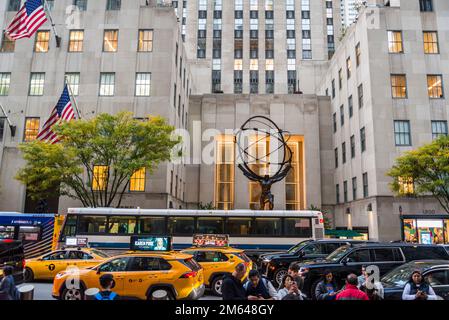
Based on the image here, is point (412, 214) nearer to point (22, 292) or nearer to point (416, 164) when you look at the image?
point (416, 164)

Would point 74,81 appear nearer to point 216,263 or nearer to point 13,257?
point 13,257

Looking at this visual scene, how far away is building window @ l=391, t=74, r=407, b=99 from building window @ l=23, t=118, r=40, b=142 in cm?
3597

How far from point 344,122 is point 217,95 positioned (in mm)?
17603

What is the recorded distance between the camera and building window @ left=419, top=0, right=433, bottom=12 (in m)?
Result: 36.8

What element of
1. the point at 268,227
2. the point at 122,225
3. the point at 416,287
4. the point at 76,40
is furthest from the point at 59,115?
the point at 416,287

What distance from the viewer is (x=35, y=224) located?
2131cm

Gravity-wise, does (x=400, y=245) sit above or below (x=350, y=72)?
below

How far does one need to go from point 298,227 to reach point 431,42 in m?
27.3

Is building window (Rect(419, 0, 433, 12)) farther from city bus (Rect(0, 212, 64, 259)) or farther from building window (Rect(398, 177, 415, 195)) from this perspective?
city bus (Rect(0, 212, 64, 259))

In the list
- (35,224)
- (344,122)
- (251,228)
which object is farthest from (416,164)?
(35,224)

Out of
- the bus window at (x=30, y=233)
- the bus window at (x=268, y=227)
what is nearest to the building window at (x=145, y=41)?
the bus window at (x=30, y=233)

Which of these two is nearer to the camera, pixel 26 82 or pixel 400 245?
pixel 400 245

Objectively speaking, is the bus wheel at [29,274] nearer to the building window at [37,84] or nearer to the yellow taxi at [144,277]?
the yellow taxi at [144,277]

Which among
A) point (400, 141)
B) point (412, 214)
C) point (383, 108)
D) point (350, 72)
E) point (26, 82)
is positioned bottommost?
point (412, 214)
